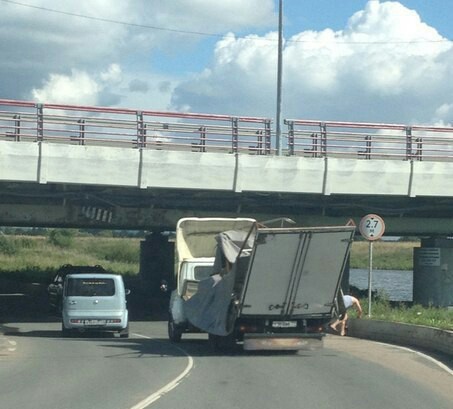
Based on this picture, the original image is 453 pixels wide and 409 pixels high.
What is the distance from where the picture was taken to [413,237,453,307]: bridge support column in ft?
122

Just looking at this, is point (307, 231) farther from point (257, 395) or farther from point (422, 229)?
point (422, 229)

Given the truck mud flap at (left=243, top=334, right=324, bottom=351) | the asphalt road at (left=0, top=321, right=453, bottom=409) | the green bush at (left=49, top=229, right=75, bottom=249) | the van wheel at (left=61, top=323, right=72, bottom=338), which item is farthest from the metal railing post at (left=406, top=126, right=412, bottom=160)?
the green bush at (left=49, top=229, right=75, bottom=249)

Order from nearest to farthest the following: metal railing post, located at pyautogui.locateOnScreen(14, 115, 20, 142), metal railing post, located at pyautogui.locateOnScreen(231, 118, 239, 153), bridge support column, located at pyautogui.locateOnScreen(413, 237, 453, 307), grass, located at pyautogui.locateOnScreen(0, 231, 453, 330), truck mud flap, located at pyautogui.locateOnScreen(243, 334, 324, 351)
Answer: truck mud flap, located at pyautogui.locateOnScreen(243, 334, 324, 351) < metal railing post, located at pyautogui.locateOnScreen(14, 115, 20, 142) < metal railing post, located at pyautogui.locateOnScreen(231, 118, 239, 153) < bridge support column, located at pyautogui.locateOnScreen(413, 237, 453, 307) < grass, located at pyautogui.locateOnScreen(0, 231, 453, 330)

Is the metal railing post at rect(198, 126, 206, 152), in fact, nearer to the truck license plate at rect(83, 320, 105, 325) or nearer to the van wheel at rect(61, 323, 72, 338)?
the truck license plate at rect(83, 320, 105, 325)

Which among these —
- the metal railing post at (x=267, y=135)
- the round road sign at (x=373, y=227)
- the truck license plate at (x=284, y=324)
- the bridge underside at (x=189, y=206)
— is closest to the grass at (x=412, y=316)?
the round road sign at (x=373, y=227)

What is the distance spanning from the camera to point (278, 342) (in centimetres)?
1955

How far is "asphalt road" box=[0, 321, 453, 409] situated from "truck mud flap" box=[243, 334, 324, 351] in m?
0.23

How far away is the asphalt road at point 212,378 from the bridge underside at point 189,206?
9.22 metres

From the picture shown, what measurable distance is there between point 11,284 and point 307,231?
4115cm

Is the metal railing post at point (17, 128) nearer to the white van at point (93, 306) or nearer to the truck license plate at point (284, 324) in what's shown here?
the white van at point (93, 306)

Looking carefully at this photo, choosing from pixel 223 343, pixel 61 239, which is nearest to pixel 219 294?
pixel 223 343

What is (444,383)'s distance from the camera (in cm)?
1488

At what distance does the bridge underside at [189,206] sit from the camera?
3173 centimetres

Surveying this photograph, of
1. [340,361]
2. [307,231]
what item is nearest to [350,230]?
[307,231]
